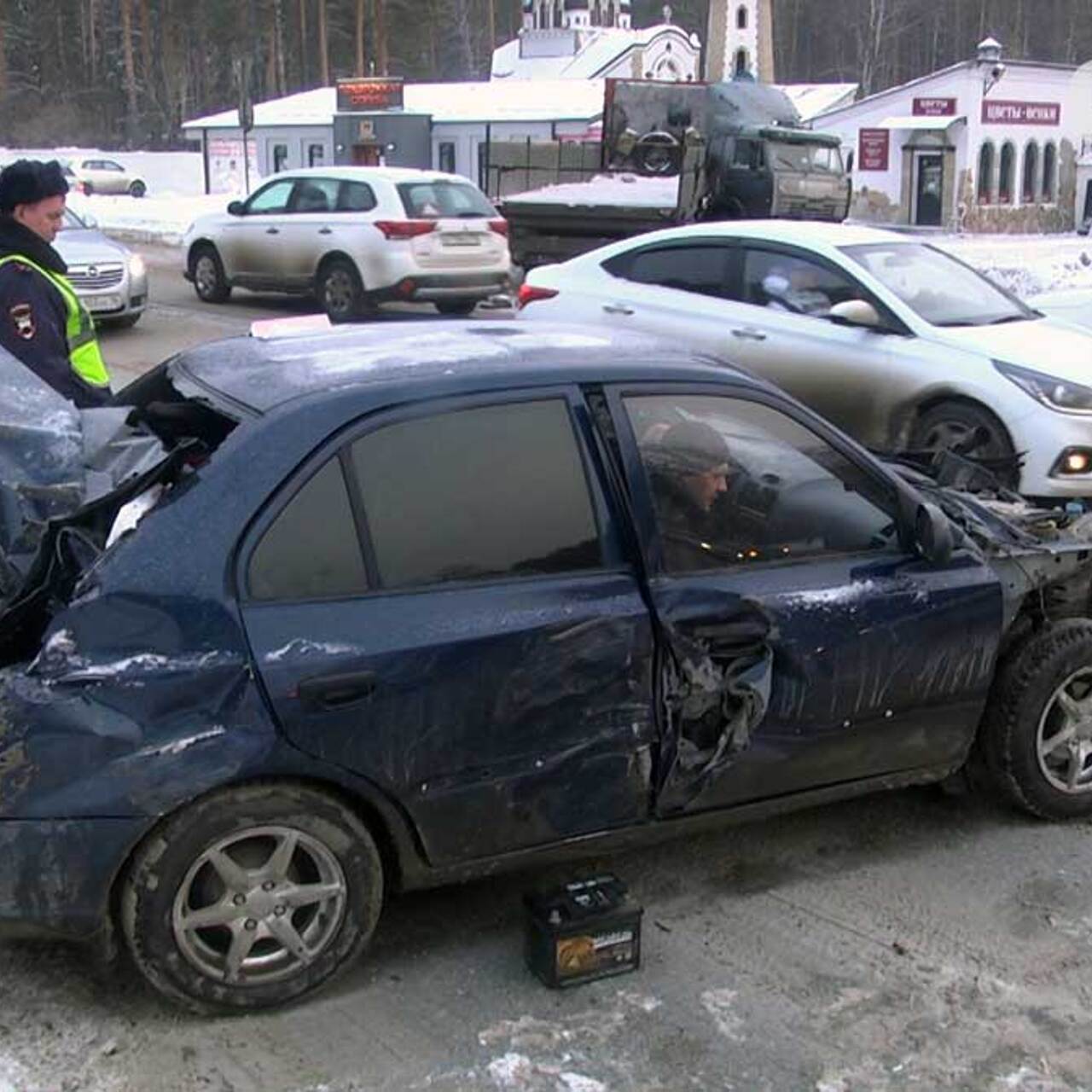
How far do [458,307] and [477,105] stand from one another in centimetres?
3442

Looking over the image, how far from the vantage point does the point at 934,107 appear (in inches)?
1442

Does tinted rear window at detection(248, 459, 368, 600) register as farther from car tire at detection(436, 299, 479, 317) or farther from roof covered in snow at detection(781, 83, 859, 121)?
roof covered in snow at detection(781, 83, 859, 121)

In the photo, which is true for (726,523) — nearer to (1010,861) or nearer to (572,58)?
(1010,861)

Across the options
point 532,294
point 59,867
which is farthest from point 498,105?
point 59,867

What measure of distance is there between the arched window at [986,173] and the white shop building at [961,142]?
0.02 metres

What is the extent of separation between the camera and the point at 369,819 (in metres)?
3.44

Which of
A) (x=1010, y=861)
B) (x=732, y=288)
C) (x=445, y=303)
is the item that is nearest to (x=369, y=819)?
(x=1010, y=861)

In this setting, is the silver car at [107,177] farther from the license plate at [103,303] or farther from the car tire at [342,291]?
the license plate at [103,303]

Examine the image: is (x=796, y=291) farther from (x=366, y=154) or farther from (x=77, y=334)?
(x=366, y=154)

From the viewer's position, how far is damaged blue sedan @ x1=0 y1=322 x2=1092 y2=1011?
3154mm

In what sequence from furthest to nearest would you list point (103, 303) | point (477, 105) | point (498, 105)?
1. point (477, 105)
2. point (498, 105)
3. point (103, 303)

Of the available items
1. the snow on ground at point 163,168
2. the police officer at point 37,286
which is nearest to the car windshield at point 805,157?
the police officer at point 37,286

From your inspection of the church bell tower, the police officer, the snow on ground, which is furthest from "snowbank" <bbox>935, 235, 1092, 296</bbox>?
the snow on ground

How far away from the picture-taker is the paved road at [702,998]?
317 cm
